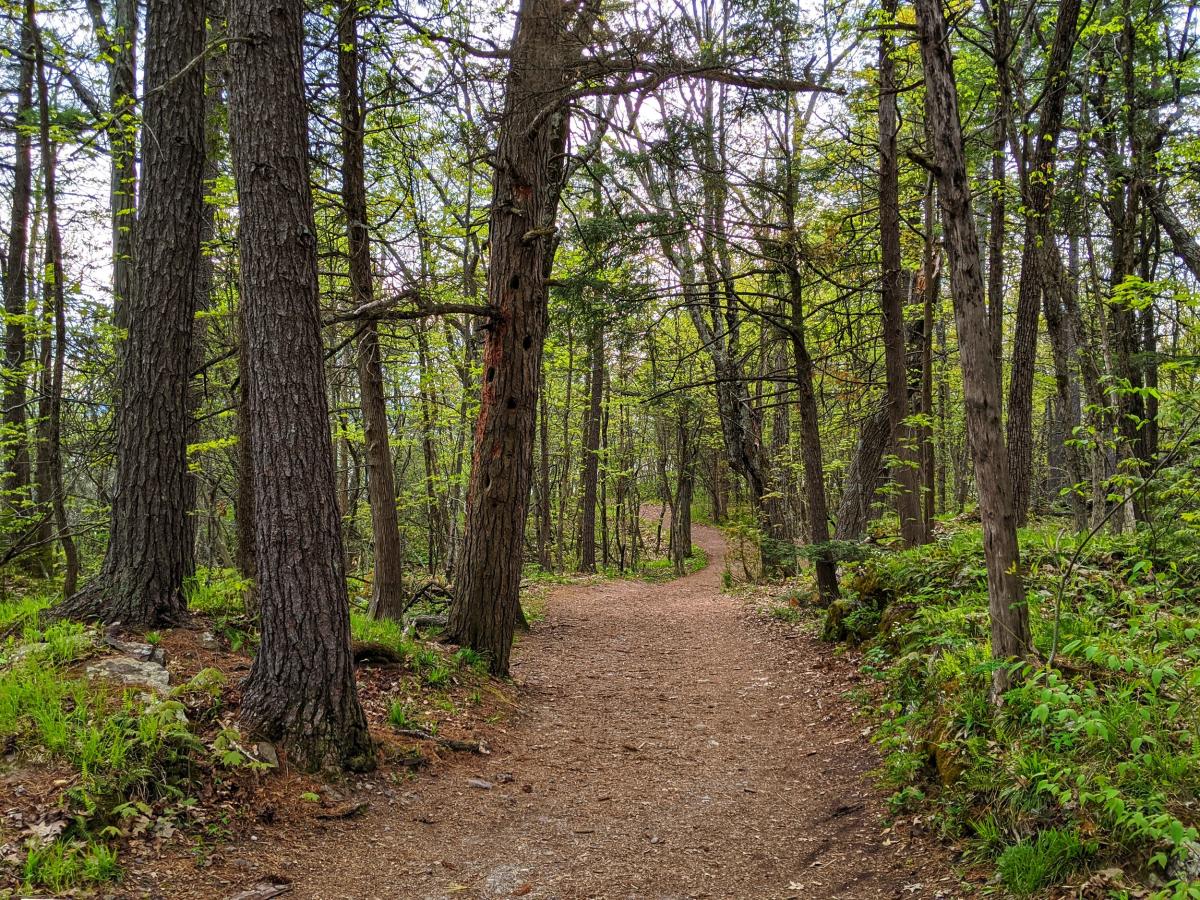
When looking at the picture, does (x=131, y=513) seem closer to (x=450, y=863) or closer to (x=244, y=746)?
(x=244, y=746)

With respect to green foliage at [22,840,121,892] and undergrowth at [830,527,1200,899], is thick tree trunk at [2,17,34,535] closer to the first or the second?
green foliage at [22,840,121,892]

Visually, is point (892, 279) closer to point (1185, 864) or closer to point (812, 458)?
point (812, 458)

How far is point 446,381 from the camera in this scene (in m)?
13.9

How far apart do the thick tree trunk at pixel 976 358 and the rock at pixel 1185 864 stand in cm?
166

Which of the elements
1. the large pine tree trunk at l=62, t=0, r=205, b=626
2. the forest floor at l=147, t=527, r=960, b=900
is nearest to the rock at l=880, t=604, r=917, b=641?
the forest floor at l=147, t=527, r=960, b=900

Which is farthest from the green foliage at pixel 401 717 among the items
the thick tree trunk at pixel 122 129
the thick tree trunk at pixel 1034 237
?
the thick tree trunk at pixel 1034 237

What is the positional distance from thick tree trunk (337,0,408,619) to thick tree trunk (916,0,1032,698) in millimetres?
5332

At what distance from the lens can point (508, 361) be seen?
284 inches

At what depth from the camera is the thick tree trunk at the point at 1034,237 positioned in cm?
915

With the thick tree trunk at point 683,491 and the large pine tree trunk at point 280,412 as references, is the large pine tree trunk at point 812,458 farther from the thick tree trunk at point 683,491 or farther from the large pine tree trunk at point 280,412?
the thick tree trunk at point 683,491

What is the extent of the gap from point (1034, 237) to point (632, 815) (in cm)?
923

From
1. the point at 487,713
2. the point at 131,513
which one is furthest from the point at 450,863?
the point at 131,513

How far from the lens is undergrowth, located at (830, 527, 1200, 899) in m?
2.97

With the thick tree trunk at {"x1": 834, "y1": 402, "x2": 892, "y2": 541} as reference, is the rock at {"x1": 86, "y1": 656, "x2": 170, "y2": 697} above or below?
below
